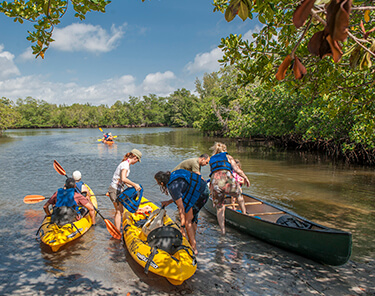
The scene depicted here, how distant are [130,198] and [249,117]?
1901 centimetres

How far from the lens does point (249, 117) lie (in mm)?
23672

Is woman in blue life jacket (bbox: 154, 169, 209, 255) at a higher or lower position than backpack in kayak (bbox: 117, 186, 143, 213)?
higher

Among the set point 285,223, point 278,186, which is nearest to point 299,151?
point 278,186

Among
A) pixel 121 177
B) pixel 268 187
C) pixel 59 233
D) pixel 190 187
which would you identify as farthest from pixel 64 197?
pixel 268 187

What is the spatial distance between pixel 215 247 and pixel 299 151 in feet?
64.0

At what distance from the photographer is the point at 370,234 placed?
265 inches

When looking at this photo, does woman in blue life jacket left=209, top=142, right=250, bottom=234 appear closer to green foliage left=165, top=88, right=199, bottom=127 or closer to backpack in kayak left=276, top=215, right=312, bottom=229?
backpack in kayak left=276, top=215, right=312, bottom=229

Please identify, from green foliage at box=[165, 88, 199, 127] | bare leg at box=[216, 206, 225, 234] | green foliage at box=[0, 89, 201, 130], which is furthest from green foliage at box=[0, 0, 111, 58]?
green foliage at box=[0, 89, 201, 130]

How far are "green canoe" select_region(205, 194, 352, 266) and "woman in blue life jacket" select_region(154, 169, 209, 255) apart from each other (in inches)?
74.5

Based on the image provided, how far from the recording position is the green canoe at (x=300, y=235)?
15.8 ft

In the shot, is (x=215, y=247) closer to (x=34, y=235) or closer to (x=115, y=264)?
(x=115, y=264)

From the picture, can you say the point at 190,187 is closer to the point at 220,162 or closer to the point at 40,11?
the point at 220,162

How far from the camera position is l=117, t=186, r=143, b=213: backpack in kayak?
243 inches

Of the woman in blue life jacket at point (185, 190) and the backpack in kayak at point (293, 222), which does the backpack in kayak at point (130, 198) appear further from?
the backpack in kayak at point (293, 222)
